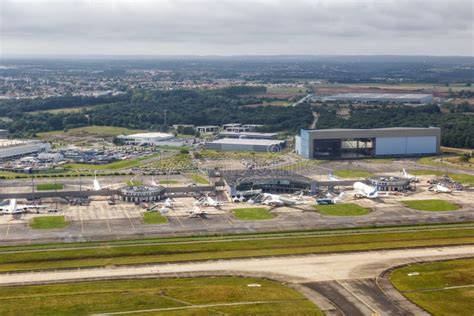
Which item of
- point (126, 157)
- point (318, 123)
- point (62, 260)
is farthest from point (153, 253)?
A: point (318, 123)

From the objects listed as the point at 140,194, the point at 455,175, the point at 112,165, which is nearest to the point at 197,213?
the point at 140,194

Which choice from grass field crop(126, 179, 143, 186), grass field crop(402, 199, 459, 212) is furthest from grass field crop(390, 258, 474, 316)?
grass field crop(126, 179, 143, 186)

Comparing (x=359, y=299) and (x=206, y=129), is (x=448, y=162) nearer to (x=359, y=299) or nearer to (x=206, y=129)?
(x=206, y=129)

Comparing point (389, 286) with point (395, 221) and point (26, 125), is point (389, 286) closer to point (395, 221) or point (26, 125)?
point (395, 221)

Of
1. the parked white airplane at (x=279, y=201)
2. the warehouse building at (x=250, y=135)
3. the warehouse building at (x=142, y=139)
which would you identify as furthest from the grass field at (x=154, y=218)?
the warehouse building at (x=250, y=135)

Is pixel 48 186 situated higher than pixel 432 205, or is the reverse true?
pixel 48 186

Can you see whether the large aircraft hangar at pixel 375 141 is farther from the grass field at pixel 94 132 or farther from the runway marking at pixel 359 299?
the runway marking at pixel 359 299
